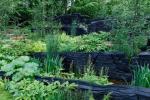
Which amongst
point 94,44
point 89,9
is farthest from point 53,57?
point 89,9

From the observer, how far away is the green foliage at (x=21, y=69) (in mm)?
6949

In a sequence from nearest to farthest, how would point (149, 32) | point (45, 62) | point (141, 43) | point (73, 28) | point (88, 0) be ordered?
1. point (45, 62)
2. point (141, 43)
3. point (149, 32)
4. point (73, 28)
5. point (88, 0)

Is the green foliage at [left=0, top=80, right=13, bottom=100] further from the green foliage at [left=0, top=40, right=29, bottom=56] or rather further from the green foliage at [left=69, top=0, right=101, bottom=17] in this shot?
the green foliage at [left=69, top=0, right=101, bottom=17]

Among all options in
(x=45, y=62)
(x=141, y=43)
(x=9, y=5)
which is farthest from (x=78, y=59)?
(x=9, y=5)

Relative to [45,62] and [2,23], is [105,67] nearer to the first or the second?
[45,62]

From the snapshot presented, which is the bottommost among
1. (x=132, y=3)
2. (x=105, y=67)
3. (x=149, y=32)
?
(x=105, y=67)

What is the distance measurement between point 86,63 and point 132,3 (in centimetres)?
167

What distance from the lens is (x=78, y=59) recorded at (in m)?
8.62

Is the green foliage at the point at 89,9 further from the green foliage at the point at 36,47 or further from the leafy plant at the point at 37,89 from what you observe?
the leafy plant at the point at 37,89

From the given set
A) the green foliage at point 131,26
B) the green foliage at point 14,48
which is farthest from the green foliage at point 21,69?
the green foliage at point 131,26

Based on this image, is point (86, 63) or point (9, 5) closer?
point (86, 63)

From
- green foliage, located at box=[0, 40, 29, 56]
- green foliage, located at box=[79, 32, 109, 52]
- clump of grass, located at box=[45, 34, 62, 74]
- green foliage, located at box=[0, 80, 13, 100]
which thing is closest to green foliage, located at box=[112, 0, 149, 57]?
green foliage, located at box=[79, 32, 109, 52]

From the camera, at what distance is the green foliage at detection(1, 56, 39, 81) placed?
6949 mm

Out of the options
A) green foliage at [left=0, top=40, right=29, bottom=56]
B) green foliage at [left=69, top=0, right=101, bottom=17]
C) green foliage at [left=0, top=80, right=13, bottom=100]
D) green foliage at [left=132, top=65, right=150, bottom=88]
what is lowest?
green foliage at [left=0, top=80, right=13, bottom=100]
